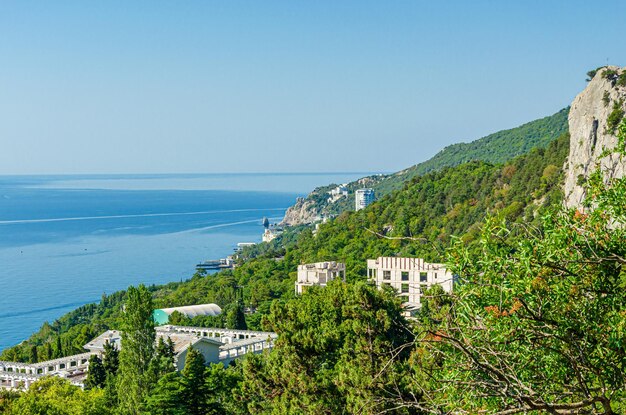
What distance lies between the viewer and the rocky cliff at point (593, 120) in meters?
28.3

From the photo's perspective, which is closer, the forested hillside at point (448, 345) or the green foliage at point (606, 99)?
the forested hillside at point (448, 345)

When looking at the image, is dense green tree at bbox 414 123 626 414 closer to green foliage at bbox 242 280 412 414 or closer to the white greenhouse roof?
green foliage at bbox 242 280 412 414

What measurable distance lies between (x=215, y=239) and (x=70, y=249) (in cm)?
1756

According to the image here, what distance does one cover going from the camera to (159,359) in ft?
49.1

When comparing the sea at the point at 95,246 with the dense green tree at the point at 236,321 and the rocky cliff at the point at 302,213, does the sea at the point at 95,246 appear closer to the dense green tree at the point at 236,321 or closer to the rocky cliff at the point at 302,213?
the rocky cliff at the point at 302,213

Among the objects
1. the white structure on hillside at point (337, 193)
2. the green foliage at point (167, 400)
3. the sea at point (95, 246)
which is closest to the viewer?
the green foliage at point (167, 400)

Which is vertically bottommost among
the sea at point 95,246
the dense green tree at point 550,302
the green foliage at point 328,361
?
the sea at point 95,246

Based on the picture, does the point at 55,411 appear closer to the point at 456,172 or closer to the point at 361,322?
the point at 361,322

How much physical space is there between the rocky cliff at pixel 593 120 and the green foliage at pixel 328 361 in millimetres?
18678

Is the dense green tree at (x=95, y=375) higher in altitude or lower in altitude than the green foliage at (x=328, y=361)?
lower

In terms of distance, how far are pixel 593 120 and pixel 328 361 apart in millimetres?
22027

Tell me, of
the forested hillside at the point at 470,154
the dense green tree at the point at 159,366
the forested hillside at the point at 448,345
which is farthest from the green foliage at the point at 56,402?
the forested hillside at the point at 470,154

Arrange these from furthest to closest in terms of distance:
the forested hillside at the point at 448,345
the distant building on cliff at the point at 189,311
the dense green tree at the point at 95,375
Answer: the distant building on cliff at the point at 189,311, the dense green tree at the point at 95,375, the forested hillside at the point at 448,345

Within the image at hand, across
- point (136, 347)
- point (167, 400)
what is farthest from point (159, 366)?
point (167, 400)
